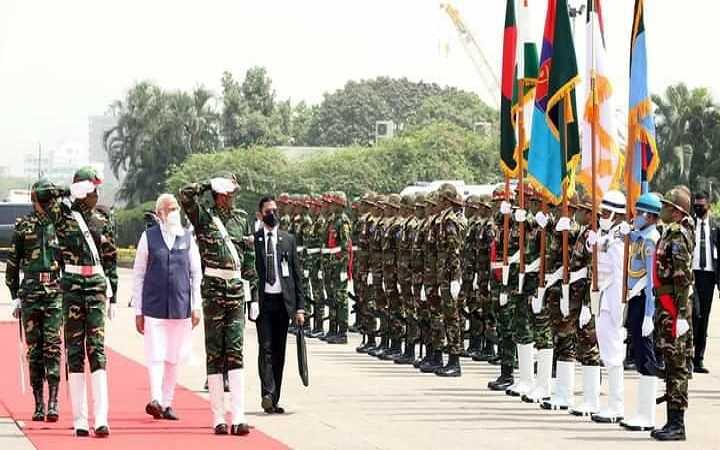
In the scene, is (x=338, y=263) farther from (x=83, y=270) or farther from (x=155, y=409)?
(x=83, y=270)

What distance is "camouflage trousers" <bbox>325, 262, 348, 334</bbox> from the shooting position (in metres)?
24.3

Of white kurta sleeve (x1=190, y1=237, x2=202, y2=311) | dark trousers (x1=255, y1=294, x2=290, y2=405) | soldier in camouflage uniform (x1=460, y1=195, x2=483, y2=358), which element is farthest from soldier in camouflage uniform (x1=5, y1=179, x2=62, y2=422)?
soldier in camouflage uniform (x1=460, y1=195, x2=483, y2=358)

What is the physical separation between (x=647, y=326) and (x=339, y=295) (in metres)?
10.9

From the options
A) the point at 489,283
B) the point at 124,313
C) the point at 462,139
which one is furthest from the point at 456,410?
the point at 462,139

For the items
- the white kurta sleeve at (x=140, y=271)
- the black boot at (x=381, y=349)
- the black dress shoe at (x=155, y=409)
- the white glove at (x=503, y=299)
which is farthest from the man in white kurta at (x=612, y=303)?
the black boot at (x=381, y=349)

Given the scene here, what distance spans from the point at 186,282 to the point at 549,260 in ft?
11.5

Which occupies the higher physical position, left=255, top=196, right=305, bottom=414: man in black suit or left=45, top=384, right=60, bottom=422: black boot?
left=255, top=196, right=305, bottom=414: man in black suit

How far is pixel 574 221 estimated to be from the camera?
54.0 feet

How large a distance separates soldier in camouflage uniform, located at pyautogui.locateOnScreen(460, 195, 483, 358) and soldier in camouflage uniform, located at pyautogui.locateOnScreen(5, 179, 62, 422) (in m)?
6.33

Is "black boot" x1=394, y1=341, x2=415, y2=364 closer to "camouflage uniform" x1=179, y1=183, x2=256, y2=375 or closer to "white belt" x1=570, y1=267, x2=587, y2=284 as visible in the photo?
"white belt" x1=570, y1=267, x2=587, y2=284

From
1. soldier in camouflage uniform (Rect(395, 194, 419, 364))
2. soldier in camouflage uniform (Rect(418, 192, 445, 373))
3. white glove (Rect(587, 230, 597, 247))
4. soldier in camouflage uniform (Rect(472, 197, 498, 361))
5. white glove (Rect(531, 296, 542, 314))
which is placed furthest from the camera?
soldier in camouflage uniform (Rect(395, 194, 419, 364))

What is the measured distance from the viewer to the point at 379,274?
72.3ft

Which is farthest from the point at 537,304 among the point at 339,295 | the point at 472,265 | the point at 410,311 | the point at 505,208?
the point at 339,295

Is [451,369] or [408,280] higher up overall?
[408,280]
